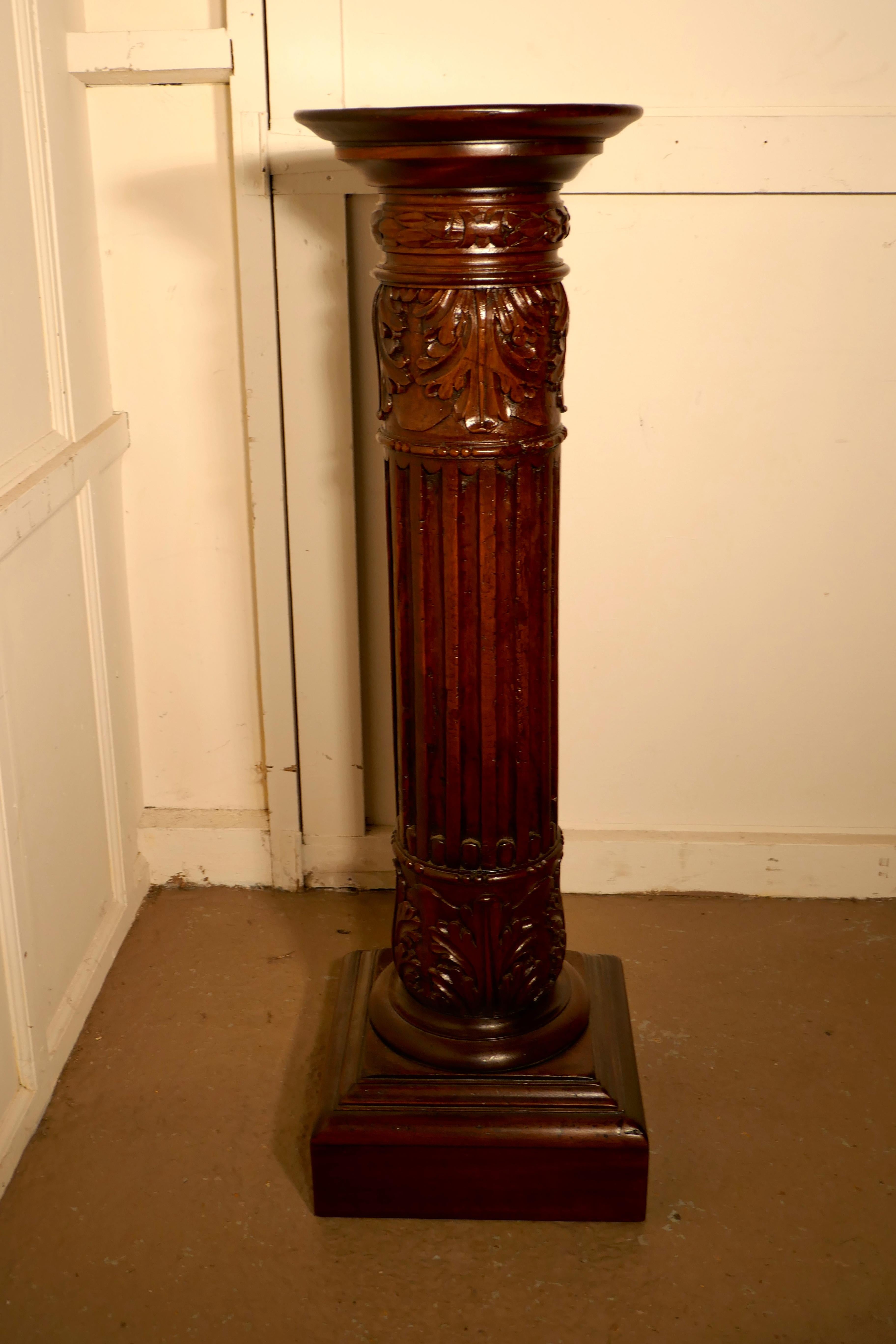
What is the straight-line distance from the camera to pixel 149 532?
2693mm

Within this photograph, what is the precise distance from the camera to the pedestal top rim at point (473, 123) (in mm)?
1558

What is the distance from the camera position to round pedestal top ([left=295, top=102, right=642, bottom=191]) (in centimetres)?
157

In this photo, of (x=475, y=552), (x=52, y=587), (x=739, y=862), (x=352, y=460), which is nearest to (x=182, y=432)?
(x=352, y=460)

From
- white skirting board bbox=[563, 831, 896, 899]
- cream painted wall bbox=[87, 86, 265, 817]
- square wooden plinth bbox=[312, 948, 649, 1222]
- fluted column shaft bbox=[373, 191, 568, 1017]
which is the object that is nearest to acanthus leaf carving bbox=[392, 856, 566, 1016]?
fluted column shaft bbox=[373, 191, 568, 1017]

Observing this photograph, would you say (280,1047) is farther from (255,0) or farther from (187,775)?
(255,0)

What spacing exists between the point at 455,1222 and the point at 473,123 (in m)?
1.60

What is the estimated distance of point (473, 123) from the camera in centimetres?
157

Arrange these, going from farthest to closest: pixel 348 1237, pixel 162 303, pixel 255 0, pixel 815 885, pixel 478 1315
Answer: pixel 815 885, pixel 162 303, pixel 255 0, pixel 348 1237, pixel 478 1315

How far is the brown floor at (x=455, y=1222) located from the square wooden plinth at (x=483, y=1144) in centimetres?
4

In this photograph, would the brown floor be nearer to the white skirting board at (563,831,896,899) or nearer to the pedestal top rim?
the white skirting board at (563,831,896,899)

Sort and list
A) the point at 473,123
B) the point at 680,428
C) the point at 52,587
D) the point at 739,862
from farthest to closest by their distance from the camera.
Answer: the point at 739,862, the point at 680,428, the point at 52,587, the point at 473,123

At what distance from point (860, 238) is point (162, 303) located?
53.9 inches

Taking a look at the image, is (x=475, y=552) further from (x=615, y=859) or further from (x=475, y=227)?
(x=615, y=859)

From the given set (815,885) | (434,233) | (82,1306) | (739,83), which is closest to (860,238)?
(739,83)
